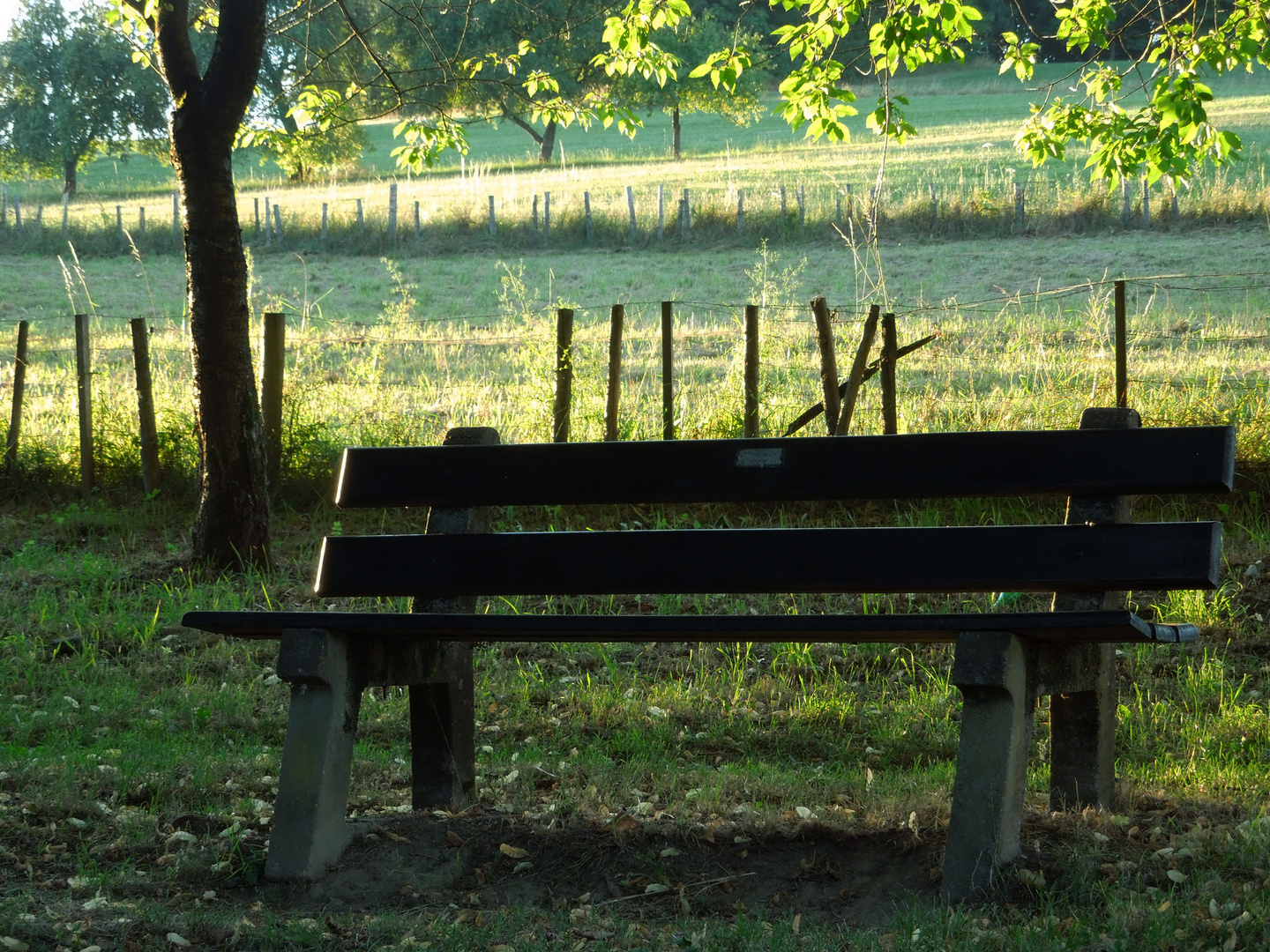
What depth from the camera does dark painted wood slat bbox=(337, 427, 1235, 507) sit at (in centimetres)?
283

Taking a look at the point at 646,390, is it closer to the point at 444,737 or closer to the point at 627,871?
the point at 444,737

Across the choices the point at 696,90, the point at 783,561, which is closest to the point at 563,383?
the point at 783,561

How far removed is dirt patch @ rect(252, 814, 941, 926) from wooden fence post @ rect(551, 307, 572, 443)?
5.01 metres

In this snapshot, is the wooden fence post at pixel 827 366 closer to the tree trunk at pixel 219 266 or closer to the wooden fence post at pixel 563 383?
the wooden fence post at pixel 563 383

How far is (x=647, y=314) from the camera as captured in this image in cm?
1759

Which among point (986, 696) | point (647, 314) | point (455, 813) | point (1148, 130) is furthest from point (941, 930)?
point (647, 314)

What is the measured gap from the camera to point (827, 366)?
307 inches

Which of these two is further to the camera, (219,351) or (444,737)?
(219,351)

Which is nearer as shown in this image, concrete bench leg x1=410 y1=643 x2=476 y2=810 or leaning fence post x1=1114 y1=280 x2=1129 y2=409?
concrete bench leg x1=410 y1=643 x2=476 y2=810

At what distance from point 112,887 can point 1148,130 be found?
6422 mm

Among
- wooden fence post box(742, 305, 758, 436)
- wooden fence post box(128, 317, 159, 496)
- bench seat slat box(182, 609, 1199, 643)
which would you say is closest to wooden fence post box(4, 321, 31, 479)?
wooden fence post box(128, 317, 159, 496)

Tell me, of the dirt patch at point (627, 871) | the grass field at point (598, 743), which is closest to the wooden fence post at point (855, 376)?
the grass field at point (598, 743)

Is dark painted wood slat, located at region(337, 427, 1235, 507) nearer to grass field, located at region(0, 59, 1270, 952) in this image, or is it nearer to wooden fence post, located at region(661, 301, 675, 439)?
grass field, located at region(0, 59, 1270, 952)

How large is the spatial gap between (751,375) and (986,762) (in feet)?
18.1
